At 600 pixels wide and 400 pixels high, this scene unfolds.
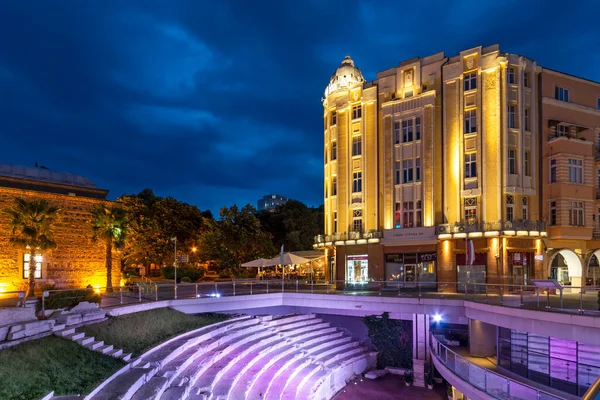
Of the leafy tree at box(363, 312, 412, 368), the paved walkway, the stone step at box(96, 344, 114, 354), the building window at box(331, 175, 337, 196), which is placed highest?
the building window at box(331, 175, 337, 196)

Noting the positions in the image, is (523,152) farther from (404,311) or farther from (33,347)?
(33,347)

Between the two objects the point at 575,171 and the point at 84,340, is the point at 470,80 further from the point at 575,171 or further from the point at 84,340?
the point at 84,340

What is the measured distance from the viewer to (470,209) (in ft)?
107

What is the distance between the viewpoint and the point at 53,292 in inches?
700

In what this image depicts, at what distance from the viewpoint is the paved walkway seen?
70.9ft

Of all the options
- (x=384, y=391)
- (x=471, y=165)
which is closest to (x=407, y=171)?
(x=471, y=165)

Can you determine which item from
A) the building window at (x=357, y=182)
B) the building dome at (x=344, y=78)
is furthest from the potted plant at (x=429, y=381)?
the building dome at (x=344, y=78)

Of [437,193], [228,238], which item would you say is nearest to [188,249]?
[228,238]

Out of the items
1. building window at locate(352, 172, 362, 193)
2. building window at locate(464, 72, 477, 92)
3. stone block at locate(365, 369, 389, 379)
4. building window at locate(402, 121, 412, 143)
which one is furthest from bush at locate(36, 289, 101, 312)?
building window at locate(464, 72, 477, 92)

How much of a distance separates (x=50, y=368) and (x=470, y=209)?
1097 inches

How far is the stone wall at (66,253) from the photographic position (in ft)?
93.7

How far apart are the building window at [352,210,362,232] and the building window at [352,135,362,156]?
4.84m

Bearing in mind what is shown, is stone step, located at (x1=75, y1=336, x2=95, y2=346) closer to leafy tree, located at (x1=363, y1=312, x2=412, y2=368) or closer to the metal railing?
the metal railing

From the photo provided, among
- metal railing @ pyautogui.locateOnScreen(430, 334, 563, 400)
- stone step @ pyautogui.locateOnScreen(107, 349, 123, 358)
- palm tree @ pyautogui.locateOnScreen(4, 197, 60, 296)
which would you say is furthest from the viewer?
palm tree @ pyautogui.locateOnScreen(4, 197, 60, 296)
